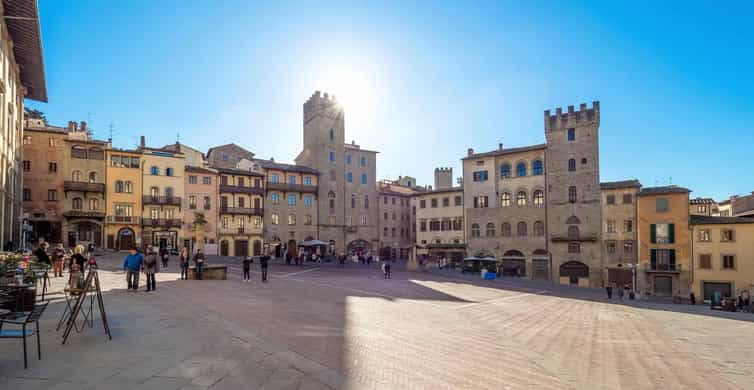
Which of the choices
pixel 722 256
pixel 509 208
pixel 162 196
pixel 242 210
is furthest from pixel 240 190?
pixel 722 256

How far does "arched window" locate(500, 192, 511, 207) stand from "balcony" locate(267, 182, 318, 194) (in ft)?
76.7

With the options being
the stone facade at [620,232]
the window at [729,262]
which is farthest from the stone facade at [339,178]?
the window at [729,262]

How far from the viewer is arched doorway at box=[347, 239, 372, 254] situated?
201 ft

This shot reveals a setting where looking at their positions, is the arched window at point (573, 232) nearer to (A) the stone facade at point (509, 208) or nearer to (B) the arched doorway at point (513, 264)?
(A) the stone facade at point (509, 208)

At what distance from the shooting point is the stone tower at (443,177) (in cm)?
6702

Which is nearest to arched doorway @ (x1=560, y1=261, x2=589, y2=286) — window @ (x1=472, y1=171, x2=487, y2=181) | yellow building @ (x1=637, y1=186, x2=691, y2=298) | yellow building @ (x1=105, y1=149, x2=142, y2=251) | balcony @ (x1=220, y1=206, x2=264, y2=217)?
yellow building @ (x1=637, y1=186, x2=691, y2=298)

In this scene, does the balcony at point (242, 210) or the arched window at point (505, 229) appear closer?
the arched window at point (505, 229)

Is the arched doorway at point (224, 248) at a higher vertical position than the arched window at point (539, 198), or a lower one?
lower

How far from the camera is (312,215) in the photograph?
57750 mm

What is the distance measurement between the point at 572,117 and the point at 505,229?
45.5 ft

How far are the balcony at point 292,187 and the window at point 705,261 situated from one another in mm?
41697

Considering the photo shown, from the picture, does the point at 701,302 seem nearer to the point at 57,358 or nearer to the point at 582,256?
the point at 582,256

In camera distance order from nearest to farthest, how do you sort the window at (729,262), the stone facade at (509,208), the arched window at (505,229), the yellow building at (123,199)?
the window at (729,262)
the yellow building at (123,199)
the stone facade at (509,208)
the arched window at (505,229)

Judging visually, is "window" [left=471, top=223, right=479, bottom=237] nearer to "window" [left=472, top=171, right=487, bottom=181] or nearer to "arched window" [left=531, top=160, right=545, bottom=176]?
"window" [left=472, top=171, right=487, bottom=181]
